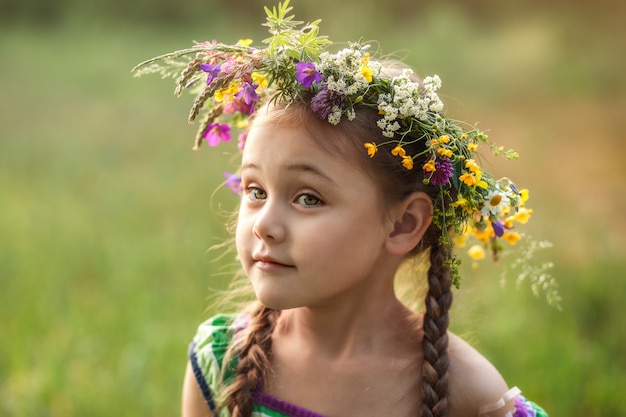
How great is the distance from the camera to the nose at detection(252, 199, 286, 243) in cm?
188

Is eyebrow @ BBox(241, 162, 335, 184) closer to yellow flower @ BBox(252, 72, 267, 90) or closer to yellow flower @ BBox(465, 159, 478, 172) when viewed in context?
yellow flower @ BBox(252, 72, 267, 90)

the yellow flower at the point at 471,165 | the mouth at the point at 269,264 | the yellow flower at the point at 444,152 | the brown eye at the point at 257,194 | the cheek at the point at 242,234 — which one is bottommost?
the mouth at the point at 269,264

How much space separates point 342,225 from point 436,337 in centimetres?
42

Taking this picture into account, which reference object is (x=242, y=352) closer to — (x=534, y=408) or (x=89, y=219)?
(x=534, y=408)

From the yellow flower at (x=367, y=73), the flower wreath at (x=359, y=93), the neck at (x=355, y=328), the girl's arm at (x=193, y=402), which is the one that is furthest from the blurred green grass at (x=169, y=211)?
the girl's arm at (x=193, y=402)

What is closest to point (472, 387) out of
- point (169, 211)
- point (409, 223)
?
point (409, 223)

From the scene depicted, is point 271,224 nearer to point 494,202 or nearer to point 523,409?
point 494,202

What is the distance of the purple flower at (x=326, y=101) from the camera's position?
6.16 feet

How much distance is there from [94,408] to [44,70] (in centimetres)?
503

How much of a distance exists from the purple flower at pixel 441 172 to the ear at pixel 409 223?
0.09 m

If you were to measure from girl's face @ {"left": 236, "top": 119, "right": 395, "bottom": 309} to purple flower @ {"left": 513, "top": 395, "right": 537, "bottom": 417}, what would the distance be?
1.87 ft

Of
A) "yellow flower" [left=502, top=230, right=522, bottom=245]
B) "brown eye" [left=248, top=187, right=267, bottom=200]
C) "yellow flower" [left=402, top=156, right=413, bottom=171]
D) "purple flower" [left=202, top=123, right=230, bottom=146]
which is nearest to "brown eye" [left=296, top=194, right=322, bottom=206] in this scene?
"brown eye" [left=248, top=187, right=267, bottom=200]

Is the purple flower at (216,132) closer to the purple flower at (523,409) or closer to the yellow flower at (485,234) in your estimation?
the yellow flower at (485,234)

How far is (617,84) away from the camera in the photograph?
636cm
